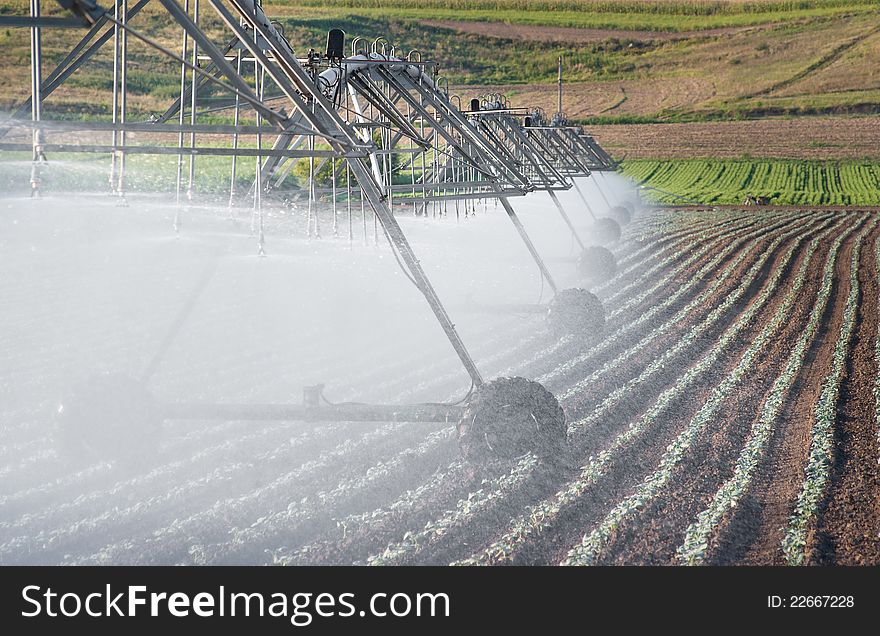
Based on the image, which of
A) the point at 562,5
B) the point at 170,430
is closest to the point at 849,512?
the point at 170,430

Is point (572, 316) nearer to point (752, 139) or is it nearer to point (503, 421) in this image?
point (503, 421)

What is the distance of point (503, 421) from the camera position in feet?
18.7

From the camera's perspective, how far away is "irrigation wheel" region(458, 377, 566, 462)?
18.6 ft

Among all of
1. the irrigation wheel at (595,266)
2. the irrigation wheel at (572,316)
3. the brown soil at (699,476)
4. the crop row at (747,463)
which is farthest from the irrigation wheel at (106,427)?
the irrigation wheel at (595,266)

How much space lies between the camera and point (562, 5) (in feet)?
190

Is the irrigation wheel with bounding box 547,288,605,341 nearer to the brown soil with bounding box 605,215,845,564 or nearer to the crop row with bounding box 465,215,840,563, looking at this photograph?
the crop row with bounding box 465,215,840,563

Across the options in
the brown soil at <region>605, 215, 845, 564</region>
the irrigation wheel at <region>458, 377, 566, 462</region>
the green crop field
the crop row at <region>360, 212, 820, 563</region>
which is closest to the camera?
the crop row at <region>360, 212, 820, 563</region>

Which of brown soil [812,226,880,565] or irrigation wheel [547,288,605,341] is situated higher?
irrigation wheel [547,288,605,341]

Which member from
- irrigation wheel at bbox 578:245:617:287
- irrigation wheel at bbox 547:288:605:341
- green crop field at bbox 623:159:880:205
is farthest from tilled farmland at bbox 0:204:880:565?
green crop field at bbox 623:159:880:205

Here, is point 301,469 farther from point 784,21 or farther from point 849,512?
point 784,21

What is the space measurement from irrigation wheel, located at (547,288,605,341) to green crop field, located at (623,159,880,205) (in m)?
23.9

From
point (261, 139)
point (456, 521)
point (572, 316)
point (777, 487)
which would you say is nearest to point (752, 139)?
point (572, 316)

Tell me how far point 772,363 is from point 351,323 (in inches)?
194

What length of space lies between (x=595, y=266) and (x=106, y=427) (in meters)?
9.67
